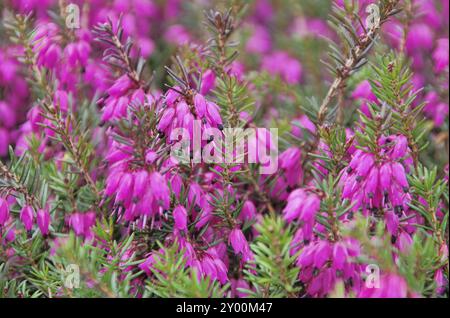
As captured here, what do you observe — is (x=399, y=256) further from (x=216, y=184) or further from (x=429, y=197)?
(x=216, y=184)

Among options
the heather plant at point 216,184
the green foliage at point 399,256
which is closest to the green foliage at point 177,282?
the heather plant at point 216,184

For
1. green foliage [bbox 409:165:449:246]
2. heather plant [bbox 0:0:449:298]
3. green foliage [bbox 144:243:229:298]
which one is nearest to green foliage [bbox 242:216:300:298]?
heather plant [bbox 0:0:449:298]

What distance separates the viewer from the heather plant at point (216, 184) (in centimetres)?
147

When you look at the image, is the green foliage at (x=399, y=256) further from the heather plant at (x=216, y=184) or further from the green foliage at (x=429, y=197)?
the green foliage at (x=429, y=197)

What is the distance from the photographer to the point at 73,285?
4.91ft

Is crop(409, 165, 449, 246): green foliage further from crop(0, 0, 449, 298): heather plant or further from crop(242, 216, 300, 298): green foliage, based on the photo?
crop(242, 216, 300, 298): green foliage

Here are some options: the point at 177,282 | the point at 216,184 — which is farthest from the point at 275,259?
the point at 216,184

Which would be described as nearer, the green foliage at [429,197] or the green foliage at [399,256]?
the green foliage at [399,256]

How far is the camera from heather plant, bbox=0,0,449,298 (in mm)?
1472

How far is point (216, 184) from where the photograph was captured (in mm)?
1868

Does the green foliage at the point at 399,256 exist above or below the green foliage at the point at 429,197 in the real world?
below
